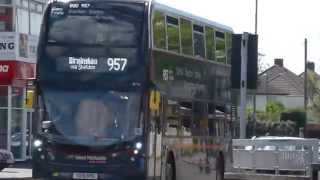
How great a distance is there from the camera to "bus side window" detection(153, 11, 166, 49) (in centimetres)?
1938

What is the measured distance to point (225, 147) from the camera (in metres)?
25.5

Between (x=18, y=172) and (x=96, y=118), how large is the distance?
14.6 meters

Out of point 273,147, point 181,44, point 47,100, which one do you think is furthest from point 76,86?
point 273,147

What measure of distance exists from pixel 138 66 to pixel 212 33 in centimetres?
529

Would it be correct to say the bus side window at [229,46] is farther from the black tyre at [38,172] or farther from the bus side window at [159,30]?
the black tyre at [38,172]

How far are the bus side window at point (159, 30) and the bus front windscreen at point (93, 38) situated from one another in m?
0.47

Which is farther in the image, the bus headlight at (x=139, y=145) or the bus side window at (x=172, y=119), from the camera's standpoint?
the bus side window at (x=172, y=119)

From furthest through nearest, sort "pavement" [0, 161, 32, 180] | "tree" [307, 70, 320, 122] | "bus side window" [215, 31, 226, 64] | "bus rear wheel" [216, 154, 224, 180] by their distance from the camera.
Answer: "tree" [307, 70, 320, 122] → "pavement" [0, 161, 32, 180] → "bus rear wheel" [216, 154, 224, 180] → "bus side window" [215, 31, 226, 64]

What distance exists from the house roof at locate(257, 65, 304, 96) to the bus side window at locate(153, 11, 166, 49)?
83021 millimetres

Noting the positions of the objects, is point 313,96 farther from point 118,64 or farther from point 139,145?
point 139,145

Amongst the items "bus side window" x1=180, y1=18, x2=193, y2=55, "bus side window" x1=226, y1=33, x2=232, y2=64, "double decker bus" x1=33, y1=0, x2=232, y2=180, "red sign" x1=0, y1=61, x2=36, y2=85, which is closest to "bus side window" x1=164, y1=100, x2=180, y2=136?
"double decker bus" x1=33, y1=0, x2=232, y2=180

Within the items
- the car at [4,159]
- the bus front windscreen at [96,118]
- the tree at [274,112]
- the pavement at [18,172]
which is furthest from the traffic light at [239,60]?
the tree at [274,112]

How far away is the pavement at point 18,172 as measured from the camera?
29.3 m

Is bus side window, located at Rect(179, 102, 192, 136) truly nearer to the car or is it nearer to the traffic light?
the traffic light
